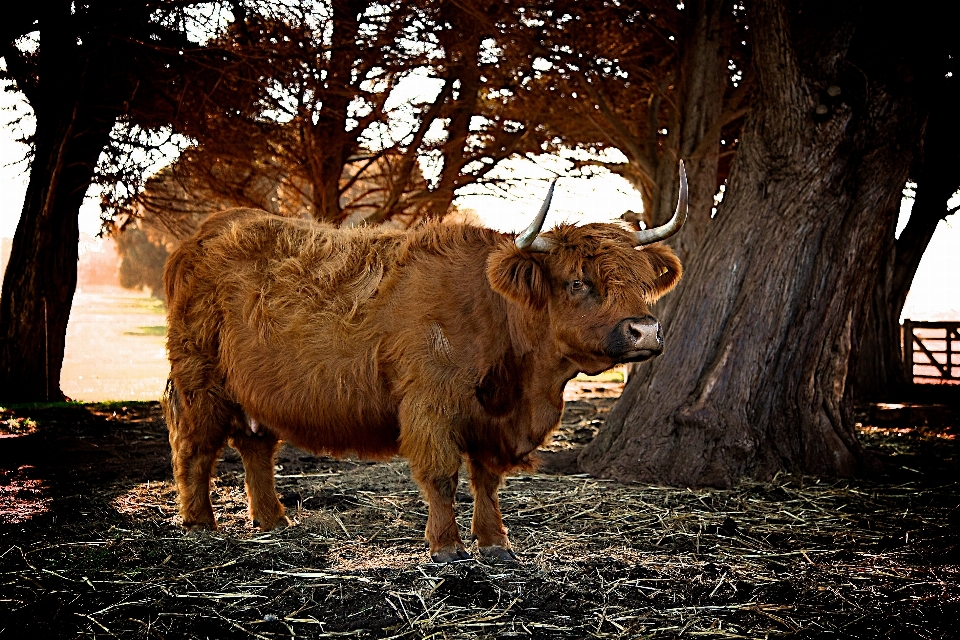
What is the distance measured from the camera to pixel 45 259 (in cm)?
1142

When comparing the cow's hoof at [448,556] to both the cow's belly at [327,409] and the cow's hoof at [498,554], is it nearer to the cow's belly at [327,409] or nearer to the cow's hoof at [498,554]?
the cow's hoof at [498,554]

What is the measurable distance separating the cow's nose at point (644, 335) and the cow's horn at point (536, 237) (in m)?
0.70

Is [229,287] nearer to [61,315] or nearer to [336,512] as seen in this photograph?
[336,512]

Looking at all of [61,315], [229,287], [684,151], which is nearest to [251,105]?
[61,315]

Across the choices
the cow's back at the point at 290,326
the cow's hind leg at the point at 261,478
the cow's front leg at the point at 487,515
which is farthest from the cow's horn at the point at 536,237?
the cow's hind leg at the point at 261,478

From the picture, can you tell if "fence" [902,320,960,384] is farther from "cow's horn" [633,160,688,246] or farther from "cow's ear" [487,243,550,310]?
"cow's ear" [487,243,550,310]

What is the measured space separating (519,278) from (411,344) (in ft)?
2.33

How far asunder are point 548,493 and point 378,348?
2.22 meters

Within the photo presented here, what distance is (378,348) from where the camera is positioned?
4680mm

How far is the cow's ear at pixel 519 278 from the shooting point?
4379 millimetres

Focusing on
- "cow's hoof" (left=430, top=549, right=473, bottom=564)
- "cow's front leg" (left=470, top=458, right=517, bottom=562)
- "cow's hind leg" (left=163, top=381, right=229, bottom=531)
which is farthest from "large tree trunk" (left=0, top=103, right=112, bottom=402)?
"cow's hoof" (left=430, top=549, right=473, bottom=564)

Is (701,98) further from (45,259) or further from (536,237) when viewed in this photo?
(45,259)

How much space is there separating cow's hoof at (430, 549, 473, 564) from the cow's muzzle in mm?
1352

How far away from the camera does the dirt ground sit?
3701 millimetres
